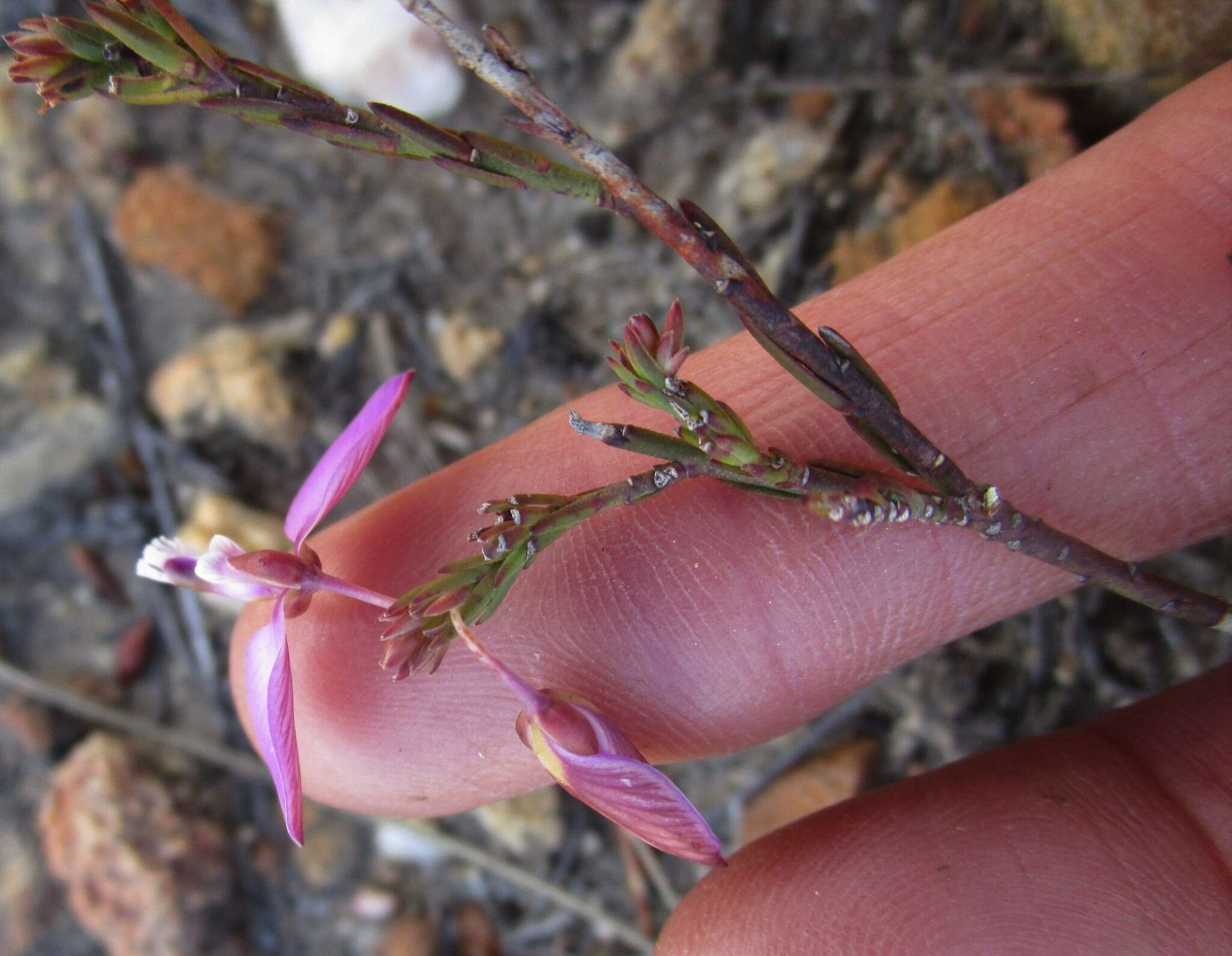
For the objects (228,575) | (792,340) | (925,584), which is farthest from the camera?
(925,584)

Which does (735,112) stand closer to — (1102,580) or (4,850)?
(1102,580)

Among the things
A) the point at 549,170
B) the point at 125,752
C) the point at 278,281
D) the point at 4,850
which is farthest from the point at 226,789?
the point at 549,170

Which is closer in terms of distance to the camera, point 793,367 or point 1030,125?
point 793,367

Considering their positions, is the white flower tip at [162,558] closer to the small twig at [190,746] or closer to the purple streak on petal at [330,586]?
the purple streak on petal at [330,586]

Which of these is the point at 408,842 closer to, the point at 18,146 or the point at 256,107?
the point at 256,107

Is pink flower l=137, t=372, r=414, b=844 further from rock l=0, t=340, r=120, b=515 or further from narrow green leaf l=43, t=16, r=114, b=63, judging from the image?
rock l=0, t=340, r=120, b=515

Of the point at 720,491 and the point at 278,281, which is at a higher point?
the point at 278,281

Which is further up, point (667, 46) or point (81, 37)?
point (667, 46)

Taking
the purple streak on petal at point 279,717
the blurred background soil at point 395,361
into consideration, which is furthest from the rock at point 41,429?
the purple streak on petal at point 279,717

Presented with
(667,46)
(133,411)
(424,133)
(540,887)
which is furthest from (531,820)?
(667,46)
